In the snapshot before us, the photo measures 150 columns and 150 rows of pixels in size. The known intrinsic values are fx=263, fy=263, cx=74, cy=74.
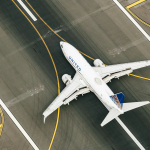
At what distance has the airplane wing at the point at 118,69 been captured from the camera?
61188 mm

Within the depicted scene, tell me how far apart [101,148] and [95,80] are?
14582mm

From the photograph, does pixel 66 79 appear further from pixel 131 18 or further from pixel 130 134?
pixel 131 18

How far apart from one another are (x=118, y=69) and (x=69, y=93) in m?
13.1

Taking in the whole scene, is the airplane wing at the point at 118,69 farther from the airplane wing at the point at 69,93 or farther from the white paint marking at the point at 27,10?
the white paint marking at the point at 27,10

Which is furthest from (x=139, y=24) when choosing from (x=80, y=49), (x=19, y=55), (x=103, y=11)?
(x=19, y=55)

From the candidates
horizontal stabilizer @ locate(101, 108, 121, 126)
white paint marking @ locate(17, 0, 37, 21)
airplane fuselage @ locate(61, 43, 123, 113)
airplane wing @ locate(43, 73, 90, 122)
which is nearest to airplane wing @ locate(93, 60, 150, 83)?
airplane fuselage @ locate(61, 43, 123, 113)

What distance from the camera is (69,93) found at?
5828 centimetres

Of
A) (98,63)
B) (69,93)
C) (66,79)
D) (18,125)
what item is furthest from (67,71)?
(18,125)

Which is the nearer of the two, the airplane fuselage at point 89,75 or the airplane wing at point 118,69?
the airplane fuselage at point 89,75

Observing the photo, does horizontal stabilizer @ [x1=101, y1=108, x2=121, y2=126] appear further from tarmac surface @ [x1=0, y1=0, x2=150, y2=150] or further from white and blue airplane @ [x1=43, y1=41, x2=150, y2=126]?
tarmac surface @ [x1=0, y1=0, x2=150, y2=150]

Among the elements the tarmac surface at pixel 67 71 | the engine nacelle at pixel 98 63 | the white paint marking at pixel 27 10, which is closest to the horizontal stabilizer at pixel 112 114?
the tarmac surface at pixel 67 71

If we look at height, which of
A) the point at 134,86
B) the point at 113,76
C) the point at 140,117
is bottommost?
the point at 140,117

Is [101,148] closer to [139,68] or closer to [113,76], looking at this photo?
[113,76]

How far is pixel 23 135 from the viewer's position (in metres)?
57.0
